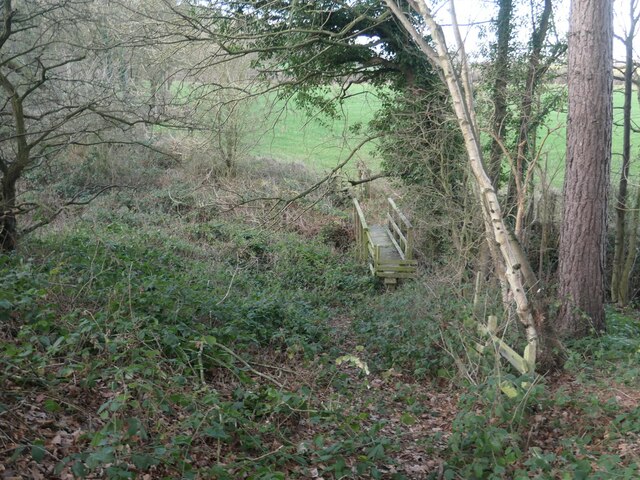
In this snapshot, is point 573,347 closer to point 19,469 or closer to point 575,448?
point 575,448

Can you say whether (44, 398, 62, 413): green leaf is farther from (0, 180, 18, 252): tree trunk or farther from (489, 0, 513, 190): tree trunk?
(489, 0, 513, 190): tree trunk

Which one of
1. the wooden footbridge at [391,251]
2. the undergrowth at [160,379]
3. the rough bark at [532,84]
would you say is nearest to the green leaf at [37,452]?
the undergrowth at [160,379]

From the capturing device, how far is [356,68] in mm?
16141

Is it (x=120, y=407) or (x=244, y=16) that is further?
(x=244, y=16)

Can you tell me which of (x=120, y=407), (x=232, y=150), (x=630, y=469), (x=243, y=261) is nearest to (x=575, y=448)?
(x=630, y=469)

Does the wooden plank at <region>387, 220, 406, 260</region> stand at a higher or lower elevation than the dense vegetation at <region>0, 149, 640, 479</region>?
higher

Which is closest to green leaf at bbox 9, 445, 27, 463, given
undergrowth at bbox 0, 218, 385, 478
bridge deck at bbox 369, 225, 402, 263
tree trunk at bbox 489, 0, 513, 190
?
undergrowth at bbox 0, 218, 385, 478

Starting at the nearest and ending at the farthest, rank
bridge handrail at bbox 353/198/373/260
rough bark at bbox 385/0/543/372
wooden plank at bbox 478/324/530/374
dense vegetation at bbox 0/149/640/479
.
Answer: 1. dense vegetation at bbox 0/149/640/479
2. wooden plank at bbox 478/324/530/374
3. rough bark at bbox 385/0/543/372
4. bridge handrail at bbox 353/198/373/260

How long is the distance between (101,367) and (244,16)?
366 inches

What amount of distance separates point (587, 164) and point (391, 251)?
765cm

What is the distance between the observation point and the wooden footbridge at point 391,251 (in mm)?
14883

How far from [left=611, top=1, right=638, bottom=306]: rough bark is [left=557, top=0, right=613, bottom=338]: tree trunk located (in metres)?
6.83

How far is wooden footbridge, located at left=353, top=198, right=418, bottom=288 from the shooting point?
1488 cm

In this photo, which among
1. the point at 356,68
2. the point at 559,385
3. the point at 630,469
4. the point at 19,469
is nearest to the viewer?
the point at 19,469
